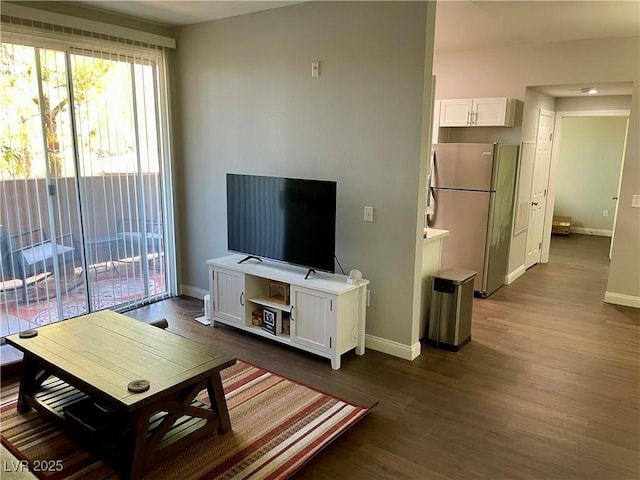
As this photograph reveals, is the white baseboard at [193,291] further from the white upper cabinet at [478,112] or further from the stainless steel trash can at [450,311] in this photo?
the white upper cabinet at [478,112]

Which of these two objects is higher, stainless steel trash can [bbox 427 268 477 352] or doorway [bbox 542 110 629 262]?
doorway [bbox 542 110 629 262]

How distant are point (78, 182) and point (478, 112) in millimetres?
4190

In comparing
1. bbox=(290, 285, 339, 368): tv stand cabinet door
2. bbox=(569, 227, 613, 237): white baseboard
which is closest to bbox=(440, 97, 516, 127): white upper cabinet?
bbox=(290, 285, 339, 368): tv stand cabinet door

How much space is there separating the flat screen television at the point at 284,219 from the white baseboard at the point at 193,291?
966 millimetres

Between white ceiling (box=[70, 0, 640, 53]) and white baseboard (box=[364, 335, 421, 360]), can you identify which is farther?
white ceiling (box=[70, 0, 640, 53])

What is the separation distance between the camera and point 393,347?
3.70m

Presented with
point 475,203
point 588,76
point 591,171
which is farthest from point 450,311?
point 591,171

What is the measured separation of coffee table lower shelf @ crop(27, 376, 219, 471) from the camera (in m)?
2.34

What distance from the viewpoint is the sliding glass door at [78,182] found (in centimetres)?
367

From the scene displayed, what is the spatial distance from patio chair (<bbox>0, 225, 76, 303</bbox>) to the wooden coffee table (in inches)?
44.6

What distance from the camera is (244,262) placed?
4.12 metres

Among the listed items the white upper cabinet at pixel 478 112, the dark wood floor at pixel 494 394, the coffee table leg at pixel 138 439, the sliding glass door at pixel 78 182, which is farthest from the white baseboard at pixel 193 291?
the white upper cabinet at pixel 478 112

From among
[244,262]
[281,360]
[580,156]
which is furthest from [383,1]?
[580,156]

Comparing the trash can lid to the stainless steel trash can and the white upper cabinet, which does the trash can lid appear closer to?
the stainless steel trash can
